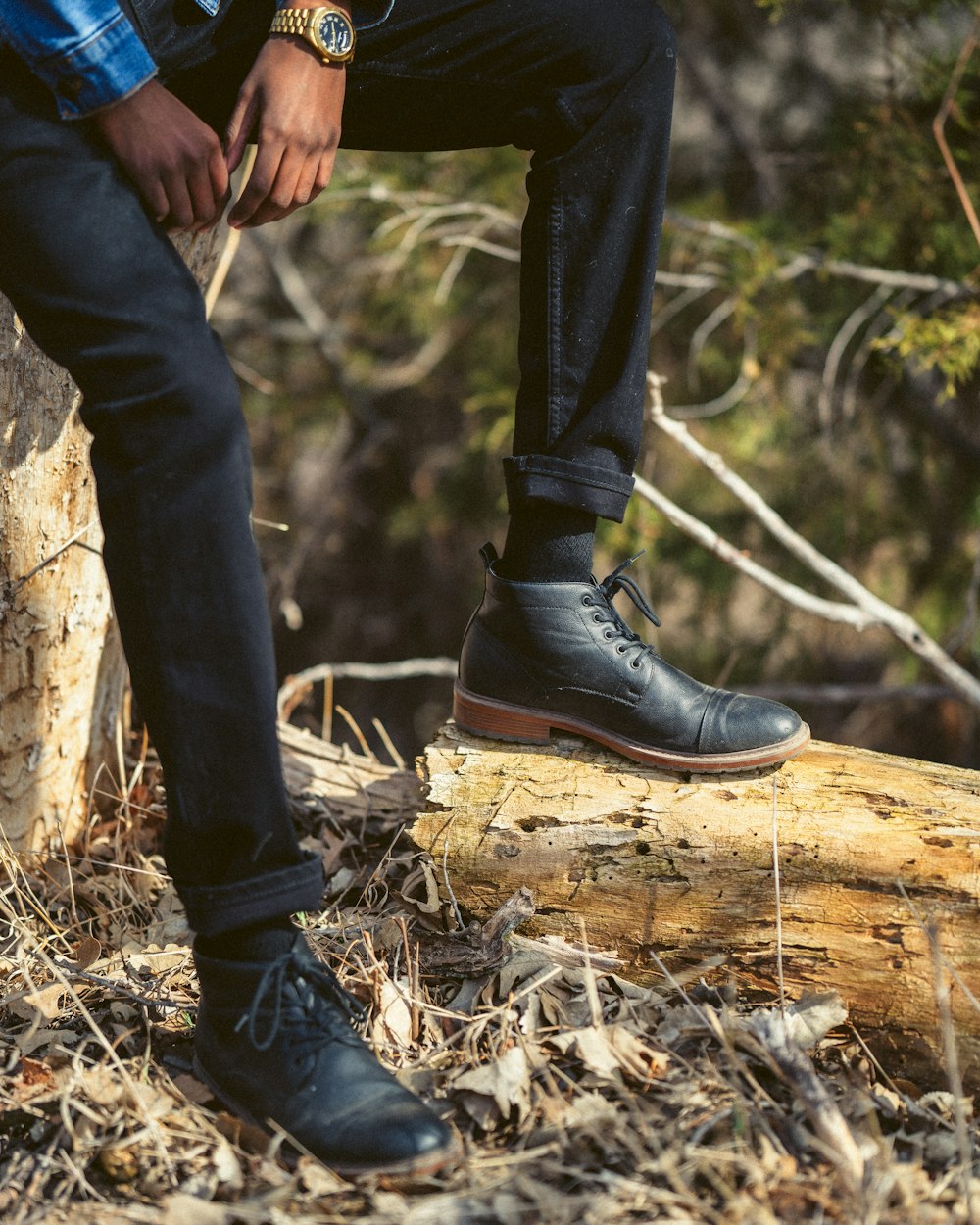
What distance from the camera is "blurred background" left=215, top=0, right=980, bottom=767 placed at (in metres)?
3.71

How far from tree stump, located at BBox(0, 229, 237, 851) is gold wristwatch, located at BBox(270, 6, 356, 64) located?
873 mm

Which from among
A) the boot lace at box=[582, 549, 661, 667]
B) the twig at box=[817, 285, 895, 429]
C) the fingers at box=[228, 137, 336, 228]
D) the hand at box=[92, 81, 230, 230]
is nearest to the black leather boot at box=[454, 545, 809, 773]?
the boot lace at box=[582, 549, 661, 667]

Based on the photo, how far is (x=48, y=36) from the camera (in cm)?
139

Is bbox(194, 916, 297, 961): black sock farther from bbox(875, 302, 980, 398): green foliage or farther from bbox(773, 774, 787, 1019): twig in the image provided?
bbox(875, 302, 980, 398): green foliage

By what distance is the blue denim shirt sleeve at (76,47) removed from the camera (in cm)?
138

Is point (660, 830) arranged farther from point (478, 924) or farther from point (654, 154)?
point (654, 154)

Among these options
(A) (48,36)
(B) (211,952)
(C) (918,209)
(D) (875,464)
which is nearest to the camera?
(A) (48,36)

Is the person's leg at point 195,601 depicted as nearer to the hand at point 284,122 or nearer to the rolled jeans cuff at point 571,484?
the hand at point 284,122

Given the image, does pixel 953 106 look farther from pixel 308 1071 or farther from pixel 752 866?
pixel 308 1071

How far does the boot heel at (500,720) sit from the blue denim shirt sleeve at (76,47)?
132cm

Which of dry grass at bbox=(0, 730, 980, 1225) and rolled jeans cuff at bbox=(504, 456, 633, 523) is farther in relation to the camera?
rolled jeans cuff at bbox=(504, 456, 633, 523)

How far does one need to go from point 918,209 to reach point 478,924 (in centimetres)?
319

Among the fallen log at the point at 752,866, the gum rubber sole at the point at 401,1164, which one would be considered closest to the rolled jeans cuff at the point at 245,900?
the gum rubber sole at the point at 401,1164

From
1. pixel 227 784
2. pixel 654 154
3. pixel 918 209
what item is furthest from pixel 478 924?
pixel 918 209
